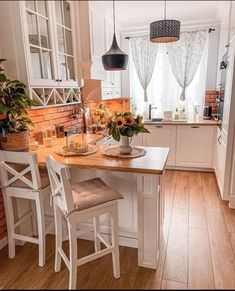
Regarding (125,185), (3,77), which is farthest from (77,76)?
(125,185)

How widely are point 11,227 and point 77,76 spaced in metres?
1.51

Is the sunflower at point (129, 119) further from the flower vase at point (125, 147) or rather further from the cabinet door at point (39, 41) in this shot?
the cabinet door at point (39, 41)

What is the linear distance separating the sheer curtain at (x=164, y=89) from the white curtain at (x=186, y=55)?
0.27ft

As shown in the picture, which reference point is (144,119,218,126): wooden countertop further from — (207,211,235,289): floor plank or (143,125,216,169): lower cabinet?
(207,211,235,289): floor plank

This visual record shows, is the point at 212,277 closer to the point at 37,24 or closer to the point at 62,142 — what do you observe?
the point at 62,142

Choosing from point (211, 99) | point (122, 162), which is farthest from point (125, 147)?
point (211, 99)

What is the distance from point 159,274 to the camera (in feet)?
5.17

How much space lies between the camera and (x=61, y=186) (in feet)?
4.46

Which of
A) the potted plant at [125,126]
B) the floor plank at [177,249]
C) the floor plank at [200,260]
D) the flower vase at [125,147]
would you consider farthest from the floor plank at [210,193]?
the potted plant at [125,126]

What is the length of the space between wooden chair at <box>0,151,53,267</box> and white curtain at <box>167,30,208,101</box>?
2837 millimetres

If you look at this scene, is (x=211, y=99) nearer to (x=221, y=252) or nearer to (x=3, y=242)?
(x=221, y=252)

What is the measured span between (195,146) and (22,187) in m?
2.62

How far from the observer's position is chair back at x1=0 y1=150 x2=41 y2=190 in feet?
5.16

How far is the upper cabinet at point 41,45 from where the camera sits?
154cm
